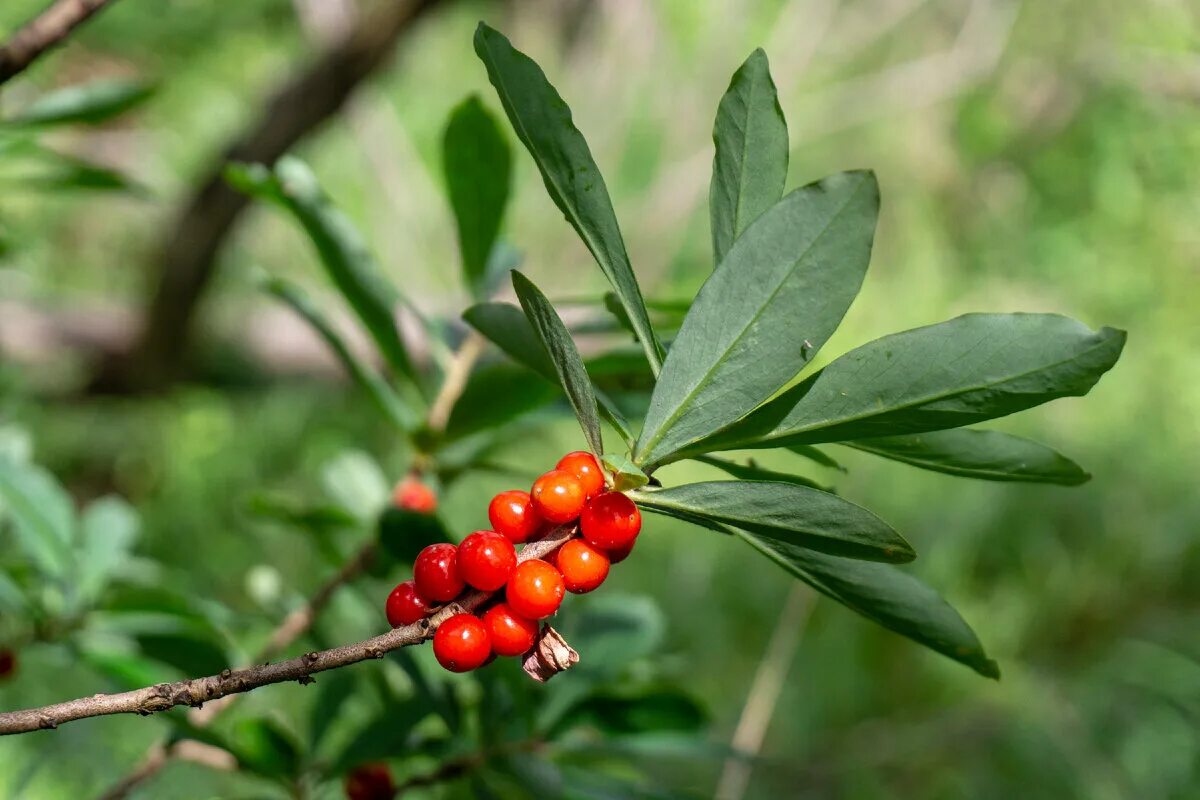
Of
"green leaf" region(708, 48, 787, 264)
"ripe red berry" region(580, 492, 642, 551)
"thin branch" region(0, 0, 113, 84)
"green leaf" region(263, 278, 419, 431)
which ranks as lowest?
"ripe red berry" region(580, 492, 642, 551)

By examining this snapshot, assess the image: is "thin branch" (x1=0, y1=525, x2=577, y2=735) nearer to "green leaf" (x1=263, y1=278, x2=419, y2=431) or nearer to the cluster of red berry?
the cluster of red berry

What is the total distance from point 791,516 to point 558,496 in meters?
0.07

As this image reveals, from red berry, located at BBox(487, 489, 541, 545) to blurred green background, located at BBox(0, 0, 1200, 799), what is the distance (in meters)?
0.44

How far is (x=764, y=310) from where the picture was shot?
28 centimetres

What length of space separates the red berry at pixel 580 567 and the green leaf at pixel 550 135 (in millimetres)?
83

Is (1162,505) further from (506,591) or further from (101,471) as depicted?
(101,471)

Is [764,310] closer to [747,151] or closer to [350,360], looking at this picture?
[747,151]

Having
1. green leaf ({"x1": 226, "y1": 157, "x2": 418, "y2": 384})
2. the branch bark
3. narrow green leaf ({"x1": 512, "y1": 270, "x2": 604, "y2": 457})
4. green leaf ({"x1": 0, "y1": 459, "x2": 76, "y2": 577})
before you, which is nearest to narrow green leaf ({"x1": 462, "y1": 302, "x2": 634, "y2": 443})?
narrow green leaf ({"x1": 512, "y1": 270, "x2": 604, "y2": 457})

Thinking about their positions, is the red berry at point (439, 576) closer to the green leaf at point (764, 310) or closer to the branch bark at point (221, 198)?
the green leaf at point (764, 310)

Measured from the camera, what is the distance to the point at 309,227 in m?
0.48

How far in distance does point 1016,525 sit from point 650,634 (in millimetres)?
1306

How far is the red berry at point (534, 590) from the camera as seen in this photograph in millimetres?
270

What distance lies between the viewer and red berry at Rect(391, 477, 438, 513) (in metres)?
0.54

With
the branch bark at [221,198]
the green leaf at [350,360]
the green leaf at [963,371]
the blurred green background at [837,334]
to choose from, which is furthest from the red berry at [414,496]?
the branch bark at [221,198]
